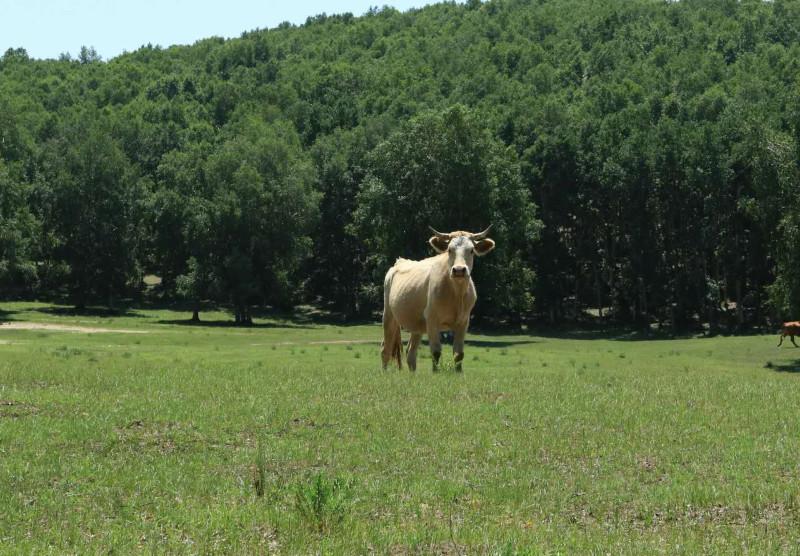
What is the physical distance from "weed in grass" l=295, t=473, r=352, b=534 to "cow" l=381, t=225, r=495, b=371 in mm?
12744

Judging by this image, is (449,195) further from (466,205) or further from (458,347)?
(458,347)

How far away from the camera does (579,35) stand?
567 ft

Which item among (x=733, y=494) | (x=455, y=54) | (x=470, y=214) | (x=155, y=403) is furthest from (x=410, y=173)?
(x=455, y=54)

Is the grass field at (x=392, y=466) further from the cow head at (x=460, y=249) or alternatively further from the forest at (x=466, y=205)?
the forest at (x=466, y=205)

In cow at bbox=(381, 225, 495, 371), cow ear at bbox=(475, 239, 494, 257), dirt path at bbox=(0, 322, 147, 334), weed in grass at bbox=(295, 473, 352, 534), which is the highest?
cow ear at bbox=(475, 239, 494, 257)

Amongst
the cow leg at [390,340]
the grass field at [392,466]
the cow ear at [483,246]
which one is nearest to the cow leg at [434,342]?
the cow ear at [483,246]

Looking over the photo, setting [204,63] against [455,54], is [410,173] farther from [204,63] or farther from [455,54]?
[204,63]

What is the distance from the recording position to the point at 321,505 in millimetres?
8930

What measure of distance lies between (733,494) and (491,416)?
17.5 ft

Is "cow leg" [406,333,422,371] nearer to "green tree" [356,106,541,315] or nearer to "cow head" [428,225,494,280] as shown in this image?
"cow head" [428,225,494,280]

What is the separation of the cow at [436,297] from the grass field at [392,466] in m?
3.09

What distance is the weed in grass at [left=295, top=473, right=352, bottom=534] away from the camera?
877cm

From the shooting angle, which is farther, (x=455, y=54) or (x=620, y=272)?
(x=455, y=54)

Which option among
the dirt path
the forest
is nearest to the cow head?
the forest
